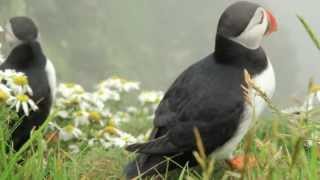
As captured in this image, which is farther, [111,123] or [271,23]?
[111,123]

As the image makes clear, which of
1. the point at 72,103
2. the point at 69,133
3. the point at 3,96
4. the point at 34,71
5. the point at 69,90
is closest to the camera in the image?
the point at 3,96

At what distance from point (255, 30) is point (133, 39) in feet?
293

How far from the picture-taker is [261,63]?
4.20 meters

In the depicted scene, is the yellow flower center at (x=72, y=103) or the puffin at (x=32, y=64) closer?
the puffin at (x=32, y=64)

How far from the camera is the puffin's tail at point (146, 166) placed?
12.4 feet

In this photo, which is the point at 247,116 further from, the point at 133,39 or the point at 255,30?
the point at 133,39

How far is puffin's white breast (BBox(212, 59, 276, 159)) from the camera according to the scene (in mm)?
3955

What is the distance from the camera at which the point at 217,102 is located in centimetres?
392

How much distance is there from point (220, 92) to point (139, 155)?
1.96 ft

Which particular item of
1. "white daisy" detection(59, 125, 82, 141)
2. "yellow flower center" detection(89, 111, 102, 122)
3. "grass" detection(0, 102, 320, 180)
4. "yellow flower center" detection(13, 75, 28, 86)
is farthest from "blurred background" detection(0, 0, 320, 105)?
"yellow flower center" detection(13, 75, 28, 86)

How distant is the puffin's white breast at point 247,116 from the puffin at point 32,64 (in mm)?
1866

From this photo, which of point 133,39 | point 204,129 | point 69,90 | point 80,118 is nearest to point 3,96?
point 204,129

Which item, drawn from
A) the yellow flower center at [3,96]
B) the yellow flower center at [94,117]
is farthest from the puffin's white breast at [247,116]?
the yellow flower center at [94,117]

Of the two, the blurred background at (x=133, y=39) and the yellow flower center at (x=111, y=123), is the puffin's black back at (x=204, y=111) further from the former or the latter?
the blurred background at (x=133, y=39)
